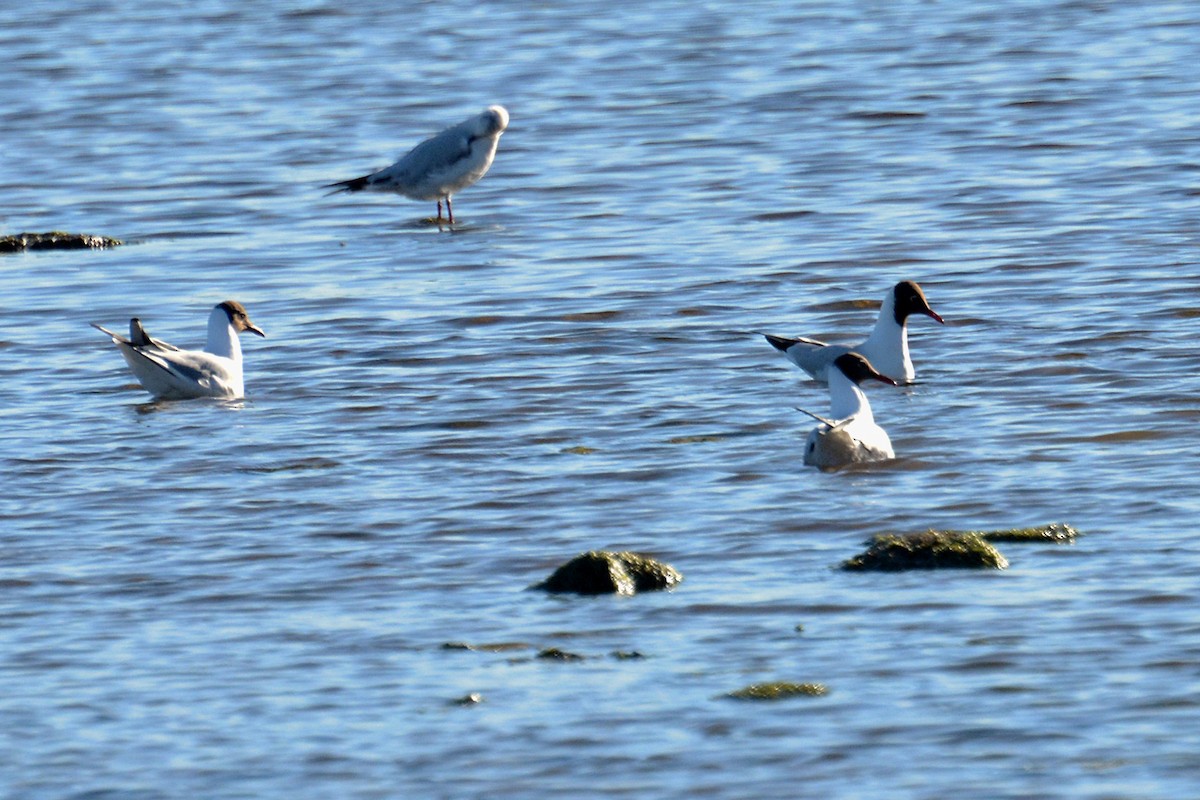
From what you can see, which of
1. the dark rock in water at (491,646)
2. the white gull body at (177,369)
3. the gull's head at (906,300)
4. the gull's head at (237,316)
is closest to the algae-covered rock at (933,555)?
the dark rock in water at (491,646)

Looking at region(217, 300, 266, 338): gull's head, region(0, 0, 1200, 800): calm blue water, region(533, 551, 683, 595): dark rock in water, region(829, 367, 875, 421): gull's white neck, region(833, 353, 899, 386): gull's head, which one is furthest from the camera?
region(217, 300, 266, 338): gull's head

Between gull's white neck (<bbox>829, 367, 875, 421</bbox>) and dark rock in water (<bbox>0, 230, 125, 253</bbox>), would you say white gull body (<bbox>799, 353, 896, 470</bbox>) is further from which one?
dark rock in water (<bbox>0, 230, 125, 253</bbox>)

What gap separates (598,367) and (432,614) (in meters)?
5.11

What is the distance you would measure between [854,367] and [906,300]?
4.79ft

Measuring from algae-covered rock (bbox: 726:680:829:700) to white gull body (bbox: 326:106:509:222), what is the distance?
12.5m

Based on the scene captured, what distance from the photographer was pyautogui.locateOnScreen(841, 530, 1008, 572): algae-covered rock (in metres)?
8.67

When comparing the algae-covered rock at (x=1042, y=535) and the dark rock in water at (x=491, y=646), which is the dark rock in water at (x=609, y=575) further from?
the algae-covered rock at (x=1042, y=535)

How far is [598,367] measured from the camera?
13.5 m

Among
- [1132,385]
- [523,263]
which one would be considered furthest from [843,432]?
[523,263]

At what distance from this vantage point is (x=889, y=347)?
1284 centimetres

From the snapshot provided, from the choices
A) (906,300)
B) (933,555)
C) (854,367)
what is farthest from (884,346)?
(933,555)

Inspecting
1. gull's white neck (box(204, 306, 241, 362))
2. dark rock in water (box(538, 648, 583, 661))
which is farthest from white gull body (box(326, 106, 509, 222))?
dark rock in water (box(538, 648, 583, 661))

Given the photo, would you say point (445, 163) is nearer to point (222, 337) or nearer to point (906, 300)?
point (222, 337)

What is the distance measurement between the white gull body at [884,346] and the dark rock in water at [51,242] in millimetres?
7474
